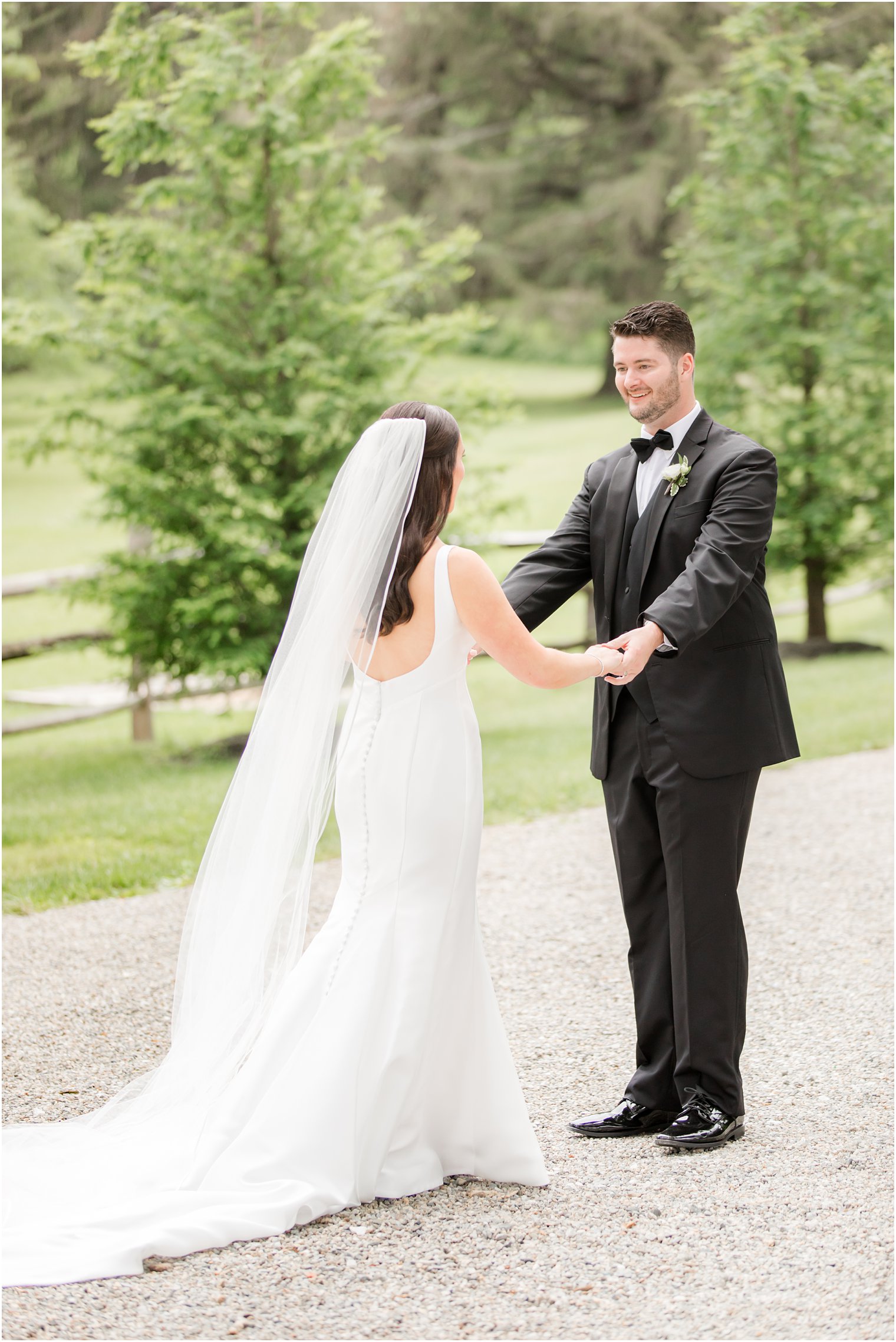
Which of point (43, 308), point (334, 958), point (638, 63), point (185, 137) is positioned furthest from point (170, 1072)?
point (638, 63)

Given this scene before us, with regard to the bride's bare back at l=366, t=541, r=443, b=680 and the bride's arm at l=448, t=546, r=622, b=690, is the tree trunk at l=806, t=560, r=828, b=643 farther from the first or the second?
the bride's bare back at l=366, t=541, r=443, b=680

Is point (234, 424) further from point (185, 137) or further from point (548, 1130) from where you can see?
point (548, 1130)

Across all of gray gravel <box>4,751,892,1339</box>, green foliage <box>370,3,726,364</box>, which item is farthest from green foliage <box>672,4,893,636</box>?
green foliage <box>370,3,726,364</box>

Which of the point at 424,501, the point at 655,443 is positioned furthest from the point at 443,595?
the point at 655,443

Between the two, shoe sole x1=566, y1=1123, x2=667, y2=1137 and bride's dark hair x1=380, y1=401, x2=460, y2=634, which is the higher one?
bride's dark hair x1=380, y1=401, x2=460, y2=634

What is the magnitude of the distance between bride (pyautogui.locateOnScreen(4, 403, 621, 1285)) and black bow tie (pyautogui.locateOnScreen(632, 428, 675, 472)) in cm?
58

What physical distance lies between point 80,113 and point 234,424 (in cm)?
Answer: 1474

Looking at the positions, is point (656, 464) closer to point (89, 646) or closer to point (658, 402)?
point (658, 402)

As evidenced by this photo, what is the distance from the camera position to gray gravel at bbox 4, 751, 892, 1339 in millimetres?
2771

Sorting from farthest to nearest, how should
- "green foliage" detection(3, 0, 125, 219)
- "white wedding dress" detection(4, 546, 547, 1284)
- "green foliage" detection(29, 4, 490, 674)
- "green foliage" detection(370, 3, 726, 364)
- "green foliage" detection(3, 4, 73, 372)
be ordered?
1. "green foliage" detection(370, 3, 726, 364)
2. "green foliage" detection(3, 0, 125, 219)
3. "green foliage" detection(3, 4, 73, 372)
4. "green foliage" detection(29, 4, 490, 674)
5. "white wedding dress" detection(4, 546, 547, 1284)

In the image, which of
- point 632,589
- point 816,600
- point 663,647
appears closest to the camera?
point 663,647

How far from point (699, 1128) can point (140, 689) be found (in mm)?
9748

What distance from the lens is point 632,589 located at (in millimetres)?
3740

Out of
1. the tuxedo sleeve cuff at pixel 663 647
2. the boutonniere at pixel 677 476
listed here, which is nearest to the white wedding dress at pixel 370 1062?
the tuxedo sleeve cuff at pixel 663 647
